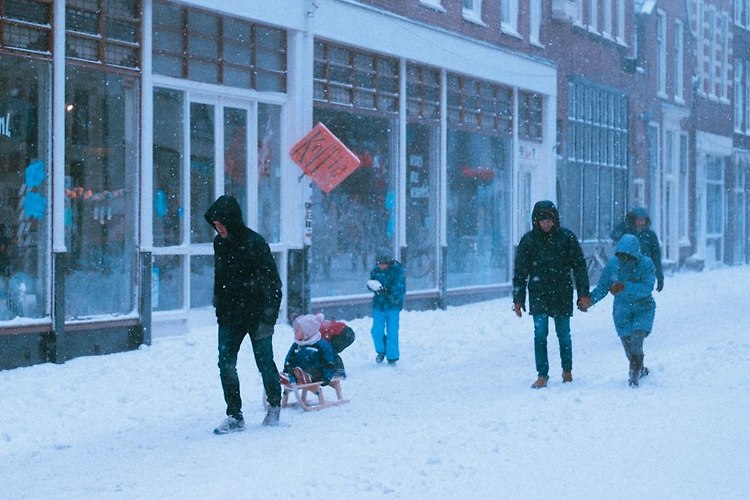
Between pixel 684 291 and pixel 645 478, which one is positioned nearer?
pixel 645 478

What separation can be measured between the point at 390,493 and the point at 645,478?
1532 mm

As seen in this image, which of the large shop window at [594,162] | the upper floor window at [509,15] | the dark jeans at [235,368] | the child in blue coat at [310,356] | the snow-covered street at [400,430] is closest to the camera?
the snow-covered street at [400,430]

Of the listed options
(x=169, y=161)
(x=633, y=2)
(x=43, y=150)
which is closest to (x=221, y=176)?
(x=169, y=161)

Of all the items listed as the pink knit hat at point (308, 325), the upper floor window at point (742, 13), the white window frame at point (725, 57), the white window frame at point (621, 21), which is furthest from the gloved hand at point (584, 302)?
the upper floor window at point (742, 13)

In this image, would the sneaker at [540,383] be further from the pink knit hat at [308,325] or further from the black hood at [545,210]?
the pink knit hat at [308,325]

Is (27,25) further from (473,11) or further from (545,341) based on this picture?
(473,11)

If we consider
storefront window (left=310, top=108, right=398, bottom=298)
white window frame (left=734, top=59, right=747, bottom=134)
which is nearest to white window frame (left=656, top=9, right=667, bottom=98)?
white window frame (left=734, top=59, right=747, bottom=134)

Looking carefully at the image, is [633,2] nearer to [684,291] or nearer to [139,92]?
[684,291]

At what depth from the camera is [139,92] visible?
1420 centimetres

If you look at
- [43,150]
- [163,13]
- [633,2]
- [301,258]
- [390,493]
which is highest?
[633,2]

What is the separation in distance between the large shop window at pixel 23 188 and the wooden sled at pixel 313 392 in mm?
3359

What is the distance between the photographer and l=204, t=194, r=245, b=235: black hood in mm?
9369

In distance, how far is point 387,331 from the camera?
45.2ft

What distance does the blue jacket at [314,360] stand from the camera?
10759 millimetres
